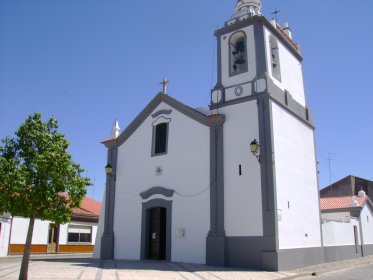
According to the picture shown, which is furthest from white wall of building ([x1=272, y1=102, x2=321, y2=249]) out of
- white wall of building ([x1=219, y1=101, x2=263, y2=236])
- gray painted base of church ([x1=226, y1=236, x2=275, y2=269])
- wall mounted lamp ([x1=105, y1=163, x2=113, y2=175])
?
wall mounted lamp ([x1=105, y1=163, x2=113, y2=175])

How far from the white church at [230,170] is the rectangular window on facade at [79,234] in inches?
354

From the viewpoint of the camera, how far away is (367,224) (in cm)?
2494

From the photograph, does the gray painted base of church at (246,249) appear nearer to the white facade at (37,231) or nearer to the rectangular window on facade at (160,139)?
the rectangular window on facade at (160,139)

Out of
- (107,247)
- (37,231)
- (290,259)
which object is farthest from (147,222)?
(37,231)

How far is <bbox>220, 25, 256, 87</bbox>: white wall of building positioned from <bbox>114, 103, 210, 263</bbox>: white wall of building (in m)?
2.48

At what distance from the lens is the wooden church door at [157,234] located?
57.2 feet

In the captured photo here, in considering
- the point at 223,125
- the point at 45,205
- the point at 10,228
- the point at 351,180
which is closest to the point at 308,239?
the point at 223,125

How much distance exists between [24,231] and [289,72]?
60.5 feet

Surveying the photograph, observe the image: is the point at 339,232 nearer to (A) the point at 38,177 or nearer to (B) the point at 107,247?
(B) the point at 107,247

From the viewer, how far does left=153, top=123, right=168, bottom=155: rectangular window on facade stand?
1848 cm

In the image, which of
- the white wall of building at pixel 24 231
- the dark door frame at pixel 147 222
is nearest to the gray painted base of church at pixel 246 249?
the dark door frame at pixel 147 222

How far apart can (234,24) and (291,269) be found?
10999 millimetres

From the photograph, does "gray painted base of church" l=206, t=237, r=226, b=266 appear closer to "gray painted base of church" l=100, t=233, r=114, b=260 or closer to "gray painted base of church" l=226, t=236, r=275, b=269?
"gray painted base of church" l=226, t=236, r=275, b=269

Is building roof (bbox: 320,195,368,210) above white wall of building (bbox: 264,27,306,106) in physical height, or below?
below
